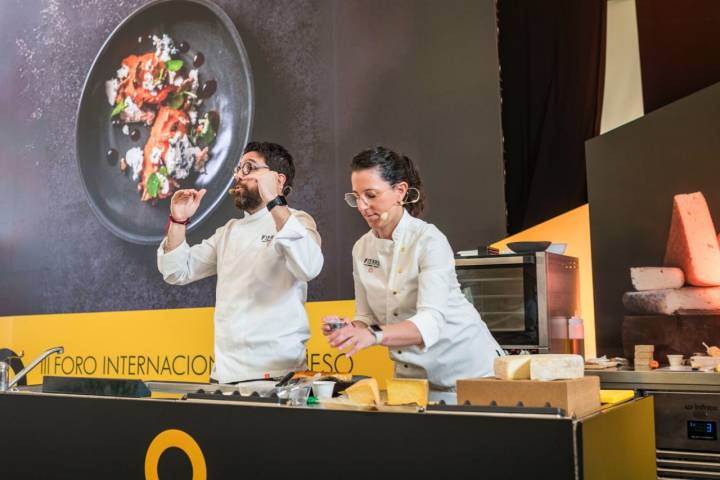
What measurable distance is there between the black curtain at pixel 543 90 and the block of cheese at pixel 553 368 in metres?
2.08

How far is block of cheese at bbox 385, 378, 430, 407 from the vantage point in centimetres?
150

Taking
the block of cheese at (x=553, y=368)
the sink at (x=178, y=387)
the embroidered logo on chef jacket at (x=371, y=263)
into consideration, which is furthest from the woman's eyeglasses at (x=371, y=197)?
the block of cheese at (x=553, y=368)

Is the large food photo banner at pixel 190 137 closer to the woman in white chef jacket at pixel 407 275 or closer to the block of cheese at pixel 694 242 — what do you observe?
the block of cheese at pixel 694 242

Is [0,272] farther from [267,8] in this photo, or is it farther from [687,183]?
[687,183]

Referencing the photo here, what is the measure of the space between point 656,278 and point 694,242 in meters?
0.24

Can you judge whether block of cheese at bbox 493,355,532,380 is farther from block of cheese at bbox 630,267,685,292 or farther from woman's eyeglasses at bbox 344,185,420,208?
block of cheese at bbox 630,267,685,292

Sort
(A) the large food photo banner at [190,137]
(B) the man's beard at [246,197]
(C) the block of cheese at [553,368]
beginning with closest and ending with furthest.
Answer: (C) the block of cheese at [553,368] < (B) the man's beard at [246,197] < (A) the large food photo banner at [190,137]

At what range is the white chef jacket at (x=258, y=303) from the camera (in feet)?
8.33

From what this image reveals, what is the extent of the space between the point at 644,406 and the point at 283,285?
129cm

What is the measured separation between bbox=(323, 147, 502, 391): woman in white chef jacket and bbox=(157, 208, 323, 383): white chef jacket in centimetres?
24

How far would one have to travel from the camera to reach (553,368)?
1.43m

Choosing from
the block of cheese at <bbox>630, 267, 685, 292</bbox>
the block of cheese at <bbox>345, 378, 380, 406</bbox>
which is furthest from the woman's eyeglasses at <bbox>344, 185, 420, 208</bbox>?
the block of cheese at <bbox>630, 267, 685, 292</bbox>

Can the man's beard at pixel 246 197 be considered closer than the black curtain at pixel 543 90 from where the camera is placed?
Yes

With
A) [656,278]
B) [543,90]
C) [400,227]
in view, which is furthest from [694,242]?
[400,227]
